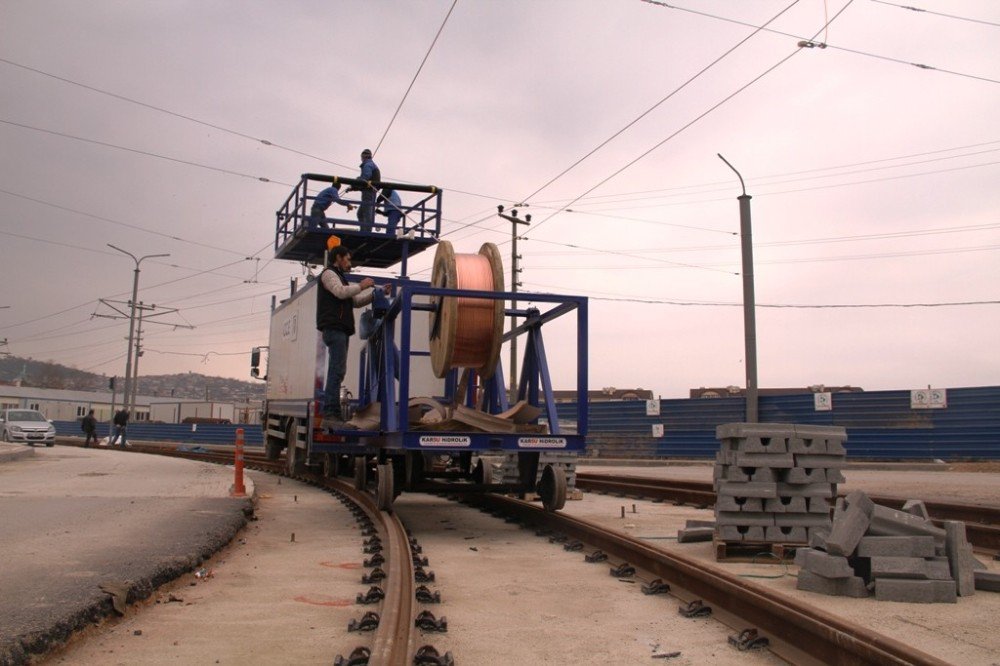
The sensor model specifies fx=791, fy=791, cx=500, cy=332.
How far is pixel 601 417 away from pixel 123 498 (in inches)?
990

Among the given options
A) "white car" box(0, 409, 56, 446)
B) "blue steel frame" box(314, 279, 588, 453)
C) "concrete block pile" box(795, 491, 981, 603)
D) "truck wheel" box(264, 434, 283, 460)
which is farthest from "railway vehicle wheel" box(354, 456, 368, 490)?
"white car" box(0, 409, 56, 446)

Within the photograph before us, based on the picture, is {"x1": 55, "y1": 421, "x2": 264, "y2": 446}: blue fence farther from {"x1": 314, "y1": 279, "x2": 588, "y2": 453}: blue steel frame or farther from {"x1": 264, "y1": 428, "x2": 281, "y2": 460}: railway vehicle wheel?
{"x1": 314, "y1": 279, "x2": 588, "y2": 453}: blue steel frame

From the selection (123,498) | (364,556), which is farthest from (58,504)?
(364,556)

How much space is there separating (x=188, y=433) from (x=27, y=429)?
19.3 m

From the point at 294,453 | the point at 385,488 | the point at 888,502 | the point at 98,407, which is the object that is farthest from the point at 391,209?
the point at 98,407

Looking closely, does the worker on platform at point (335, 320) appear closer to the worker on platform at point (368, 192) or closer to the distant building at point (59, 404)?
the worker on platform at point (368, 192)

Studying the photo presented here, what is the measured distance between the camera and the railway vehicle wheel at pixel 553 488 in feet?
31.5

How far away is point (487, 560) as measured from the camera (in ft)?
25.1

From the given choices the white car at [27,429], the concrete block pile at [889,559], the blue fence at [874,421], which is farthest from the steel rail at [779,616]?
the white car at [27,429]

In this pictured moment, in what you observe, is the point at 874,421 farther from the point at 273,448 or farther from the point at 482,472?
the point at 482,472

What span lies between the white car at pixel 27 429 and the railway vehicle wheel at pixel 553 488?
99.0ft

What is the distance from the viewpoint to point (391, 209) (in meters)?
18.4

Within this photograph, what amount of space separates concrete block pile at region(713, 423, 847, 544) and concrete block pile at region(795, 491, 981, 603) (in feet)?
4.49

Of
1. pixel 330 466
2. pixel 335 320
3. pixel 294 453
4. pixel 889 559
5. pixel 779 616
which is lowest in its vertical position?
pixel 779 616
